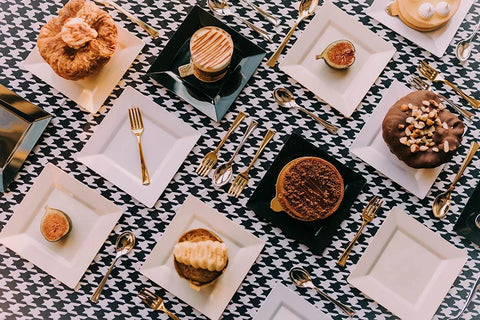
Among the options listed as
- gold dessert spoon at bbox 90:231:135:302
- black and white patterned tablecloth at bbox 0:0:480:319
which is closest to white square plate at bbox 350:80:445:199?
black and white patterned tablecloth at bbox 0:0:480:319

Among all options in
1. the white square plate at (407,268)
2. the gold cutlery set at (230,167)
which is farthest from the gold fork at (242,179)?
the white square plate at (407,268)

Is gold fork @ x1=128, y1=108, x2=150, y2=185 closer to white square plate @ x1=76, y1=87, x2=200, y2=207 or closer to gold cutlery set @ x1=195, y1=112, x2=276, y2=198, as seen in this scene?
white square plate @ x1=76, y1=87, x2=200, y2=207

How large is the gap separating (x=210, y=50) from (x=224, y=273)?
877 millimetres

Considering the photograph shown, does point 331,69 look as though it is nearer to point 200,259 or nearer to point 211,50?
point 211,50

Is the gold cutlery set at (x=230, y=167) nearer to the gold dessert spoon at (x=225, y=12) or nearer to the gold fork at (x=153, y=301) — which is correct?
the gold dessert spoon at (x=225, y=12)

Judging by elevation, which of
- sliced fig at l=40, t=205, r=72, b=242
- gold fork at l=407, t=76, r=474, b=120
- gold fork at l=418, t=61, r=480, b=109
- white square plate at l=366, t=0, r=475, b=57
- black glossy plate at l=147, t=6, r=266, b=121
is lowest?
sliced fig at l=40, t=205, r=72, b=242

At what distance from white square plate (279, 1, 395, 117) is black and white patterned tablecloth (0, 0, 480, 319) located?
51 mm

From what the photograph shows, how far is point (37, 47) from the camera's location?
194cm

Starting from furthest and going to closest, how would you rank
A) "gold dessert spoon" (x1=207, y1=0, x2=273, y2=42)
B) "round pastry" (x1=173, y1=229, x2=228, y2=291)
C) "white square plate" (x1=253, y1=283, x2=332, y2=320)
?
"gold dessert spoon" (x1=207, y1=0, x2=273, y2=42), "white square plate" (x1=253, y1=283, x2=332, y2=320), "round pastry" (x1=173, y1=229, x2=228, y2=291)

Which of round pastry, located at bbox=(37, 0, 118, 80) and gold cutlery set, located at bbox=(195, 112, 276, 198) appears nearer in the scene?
round pastry, located at bbox=(37, 0, 118, 80)

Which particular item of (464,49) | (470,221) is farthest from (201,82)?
(470,221)

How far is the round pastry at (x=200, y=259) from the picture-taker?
70.2 inches

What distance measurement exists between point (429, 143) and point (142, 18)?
125cm

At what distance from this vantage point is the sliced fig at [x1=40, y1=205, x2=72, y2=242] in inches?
74.5
